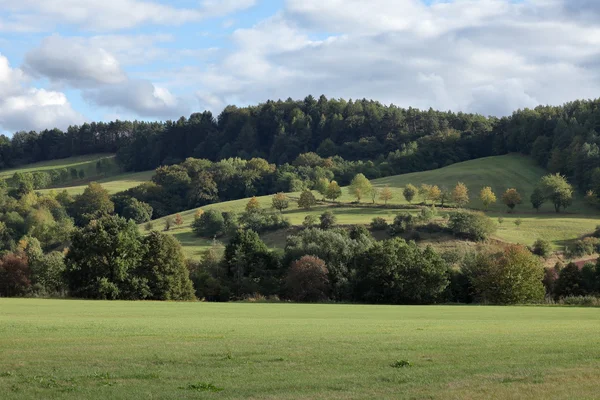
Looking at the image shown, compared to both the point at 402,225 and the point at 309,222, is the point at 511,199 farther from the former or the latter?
the point at 309,222

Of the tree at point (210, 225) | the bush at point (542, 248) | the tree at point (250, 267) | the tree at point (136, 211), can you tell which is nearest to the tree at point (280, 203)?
the tree at point (210, 225)

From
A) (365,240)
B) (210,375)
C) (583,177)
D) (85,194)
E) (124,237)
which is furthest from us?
(85,194)

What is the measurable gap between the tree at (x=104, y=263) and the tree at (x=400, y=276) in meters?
23.5

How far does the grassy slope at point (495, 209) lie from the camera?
379 ft

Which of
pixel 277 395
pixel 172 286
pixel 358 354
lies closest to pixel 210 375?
pixel 277 395

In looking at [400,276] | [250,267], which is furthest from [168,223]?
[400,276]

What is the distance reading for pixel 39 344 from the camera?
22125mm

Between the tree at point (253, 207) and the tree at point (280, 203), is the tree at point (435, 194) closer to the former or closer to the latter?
the tree at point (280, 203)

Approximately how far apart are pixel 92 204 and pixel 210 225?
48557mm

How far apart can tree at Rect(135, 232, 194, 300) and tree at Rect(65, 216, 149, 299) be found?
0.97 meters

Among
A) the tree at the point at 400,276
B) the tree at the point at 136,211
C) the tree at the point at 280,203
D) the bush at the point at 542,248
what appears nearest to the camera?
the tree at the point at 400,276

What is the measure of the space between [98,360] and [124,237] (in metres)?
55.8

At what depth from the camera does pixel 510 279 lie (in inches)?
2835

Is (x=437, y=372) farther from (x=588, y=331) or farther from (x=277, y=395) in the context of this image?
(x=588, y=331)
